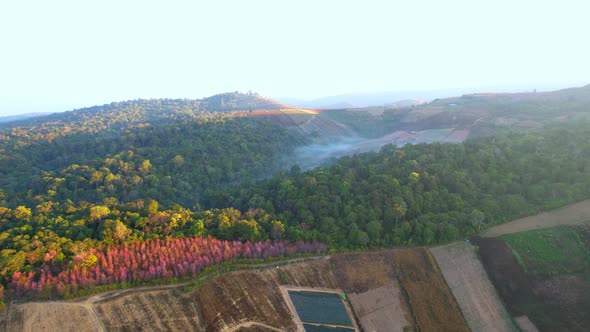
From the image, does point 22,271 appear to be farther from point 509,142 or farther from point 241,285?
point 509,142

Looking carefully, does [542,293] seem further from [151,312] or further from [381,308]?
[151,312]

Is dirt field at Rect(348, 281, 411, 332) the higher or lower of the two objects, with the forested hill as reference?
lower

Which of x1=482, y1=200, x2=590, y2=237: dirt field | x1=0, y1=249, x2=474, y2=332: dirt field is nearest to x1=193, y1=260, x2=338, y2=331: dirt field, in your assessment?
x1=0, y1=249, x2=474, y2=332: dirt field

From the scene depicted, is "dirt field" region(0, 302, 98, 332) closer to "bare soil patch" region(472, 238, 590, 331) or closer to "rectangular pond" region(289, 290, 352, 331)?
"rectangular pond" region(289, 290, 352, 331)

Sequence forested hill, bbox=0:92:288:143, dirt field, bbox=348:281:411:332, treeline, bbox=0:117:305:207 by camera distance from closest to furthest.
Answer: dirt field, bbox=348:281:411:332, treeline, bbox=0:117:305:207, forested hill, bbox=0:92:288:143

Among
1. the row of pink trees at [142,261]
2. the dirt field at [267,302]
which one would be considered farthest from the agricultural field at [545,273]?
Result: the row of pink trees at [142,261]
